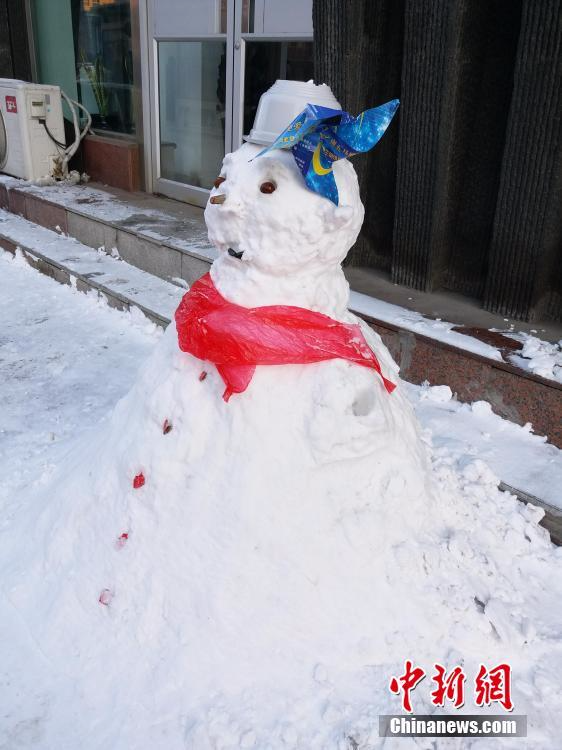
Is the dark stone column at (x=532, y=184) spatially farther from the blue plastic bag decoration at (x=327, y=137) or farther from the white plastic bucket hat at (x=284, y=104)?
the blue plastic bag decoration at (x=327, y=137)

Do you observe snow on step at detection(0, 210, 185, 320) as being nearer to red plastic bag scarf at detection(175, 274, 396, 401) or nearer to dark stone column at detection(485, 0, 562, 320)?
dark stone column at detection(485, 0, 562, 320)

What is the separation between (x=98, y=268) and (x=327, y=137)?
382cm

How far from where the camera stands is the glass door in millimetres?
5000

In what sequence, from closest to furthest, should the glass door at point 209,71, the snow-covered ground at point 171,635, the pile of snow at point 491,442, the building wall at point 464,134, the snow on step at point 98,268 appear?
the snow-covered ground at point 171,635
the pile of snow at point 491,442
the building wall at point 464,134
the snow on step at point 98,268
the glass door at point 209,71

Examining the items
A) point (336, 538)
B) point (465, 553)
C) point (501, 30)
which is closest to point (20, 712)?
point (336, 538)

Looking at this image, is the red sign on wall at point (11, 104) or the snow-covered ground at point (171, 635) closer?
the snow-covered ground at point (171, 635)

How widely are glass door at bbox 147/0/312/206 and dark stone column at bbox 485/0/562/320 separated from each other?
7.64 ft

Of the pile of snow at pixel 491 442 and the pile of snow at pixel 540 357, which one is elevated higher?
the pile of snow at pixel 540 357

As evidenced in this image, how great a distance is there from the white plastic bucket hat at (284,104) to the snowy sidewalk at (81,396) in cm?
158

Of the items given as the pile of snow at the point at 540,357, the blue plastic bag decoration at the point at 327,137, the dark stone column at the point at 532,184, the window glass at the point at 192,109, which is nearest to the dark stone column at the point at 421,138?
the dark stone column at the point at 532,184

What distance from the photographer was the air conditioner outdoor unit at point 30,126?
21.9ft

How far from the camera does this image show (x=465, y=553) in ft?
6.49

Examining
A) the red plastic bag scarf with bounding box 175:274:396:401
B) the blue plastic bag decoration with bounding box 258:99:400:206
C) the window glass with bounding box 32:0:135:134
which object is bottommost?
the red plastic bag scarf with bounding box 175:274:396:401

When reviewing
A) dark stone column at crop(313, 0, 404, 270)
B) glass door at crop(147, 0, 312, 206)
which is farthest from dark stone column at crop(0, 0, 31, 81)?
dark stone column at crop(313, 0, 404, 270)
